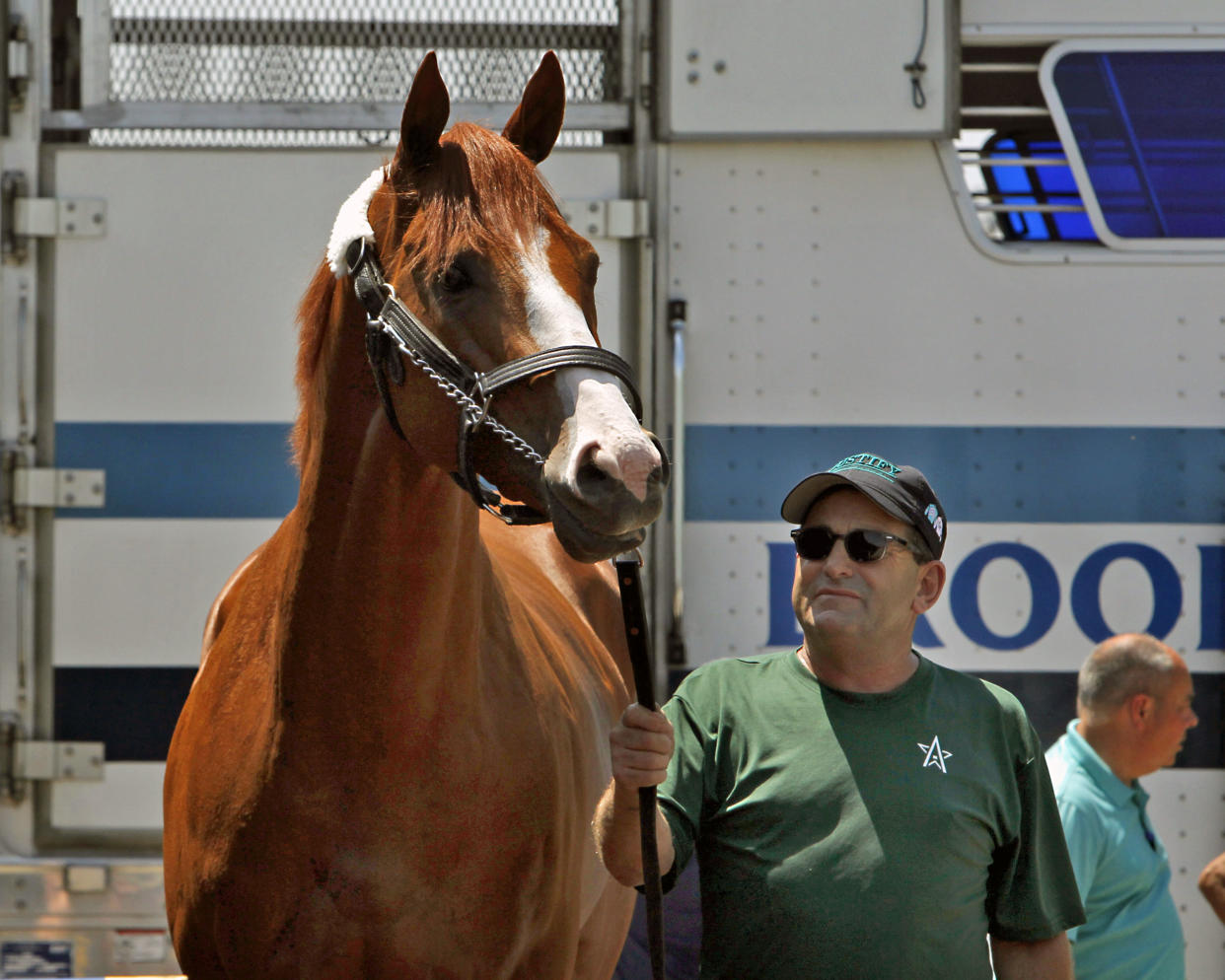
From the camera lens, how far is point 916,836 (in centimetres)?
192

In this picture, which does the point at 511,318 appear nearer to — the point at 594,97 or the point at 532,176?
the point at 532,176

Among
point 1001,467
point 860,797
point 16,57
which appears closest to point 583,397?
point 860,797

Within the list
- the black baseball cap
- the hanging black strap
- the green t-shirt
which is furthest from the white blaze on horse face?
the green t-shirt

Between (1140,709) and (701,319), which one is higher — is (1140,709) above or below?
below

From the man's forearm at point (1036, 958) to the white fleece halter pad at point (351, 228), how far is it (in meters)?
1.43

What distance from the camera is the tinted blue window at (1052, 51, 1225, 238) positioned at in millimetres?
3760

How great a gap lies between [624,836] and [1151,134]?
2.85 metres

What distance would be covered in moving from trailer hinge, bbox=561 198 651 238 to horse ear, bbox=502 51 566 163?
4.72 feet

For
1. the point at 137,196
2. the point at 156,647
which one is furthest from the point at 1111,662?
the point at 137,196

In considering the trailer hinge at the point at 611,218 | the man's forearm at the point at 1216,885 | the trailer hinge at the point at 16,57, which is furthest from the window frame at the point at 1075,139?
the trailer hinge at the point at 16,57

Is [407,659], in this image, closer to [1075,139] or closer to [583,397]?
[583,397]

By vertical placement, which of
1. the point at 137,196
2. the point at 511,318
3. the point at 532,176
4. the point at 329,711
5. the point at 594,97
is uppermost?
the point at 594,97

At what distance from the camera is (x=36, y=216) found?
366cm

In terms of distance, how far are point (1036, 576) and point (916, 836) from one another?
195 cm
